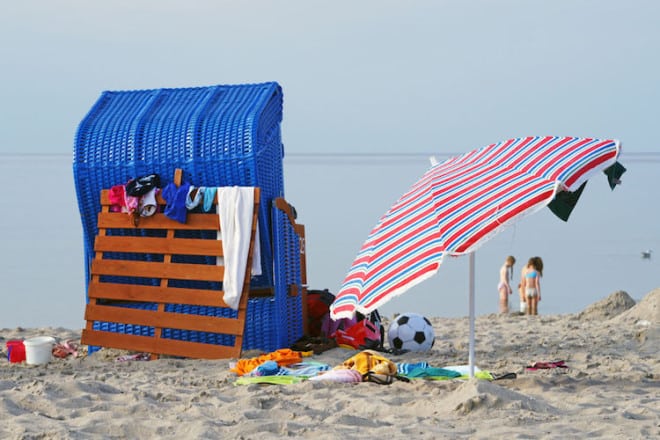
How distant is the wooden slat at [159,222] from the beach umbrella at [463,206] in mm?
3033

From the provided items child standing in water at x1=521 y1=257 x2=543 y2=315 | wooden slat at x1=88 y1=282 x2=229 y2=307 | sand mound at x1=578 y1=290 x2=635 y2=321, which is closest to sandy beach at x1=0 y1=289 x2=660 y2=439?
wooden slat at x1=88 y1=282 x2=229 y2=307

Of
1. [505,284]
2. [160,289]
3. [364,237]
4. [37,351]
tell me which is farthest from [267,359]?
[364,237]

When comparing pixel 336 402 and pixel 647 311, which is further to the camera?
pixel 647 311

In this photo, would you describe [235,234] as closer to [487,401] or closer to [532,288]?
[487,401]

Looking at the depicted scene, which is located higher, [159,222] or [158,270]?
[159,222]

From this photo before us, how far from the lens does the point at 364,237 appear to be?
18.8m

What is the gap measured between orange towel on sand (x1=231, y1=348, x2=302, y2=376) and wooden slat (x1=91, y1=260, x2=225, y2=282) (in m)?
1.15

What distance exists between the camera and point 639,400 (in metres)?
6.48

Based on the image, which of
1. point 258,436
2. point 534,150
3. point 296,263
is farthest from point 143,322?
point 534,150

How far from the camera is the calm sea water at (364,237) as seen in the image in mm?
14195

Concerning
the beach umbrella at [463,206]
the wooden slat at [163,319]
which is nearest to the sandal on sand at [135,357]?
the wooden slat at [163,319]

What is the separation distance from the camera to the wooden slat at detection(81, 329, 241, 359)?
8867mm

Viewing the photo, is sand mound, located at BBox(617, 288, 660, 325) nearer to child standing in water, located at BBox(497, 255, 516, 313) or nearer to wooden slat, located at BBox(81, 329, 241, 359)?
child standing in water, located at BBox(497, 255, 516, 313)

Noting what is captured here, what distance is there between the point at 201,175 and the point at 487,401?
4563 millimetres
